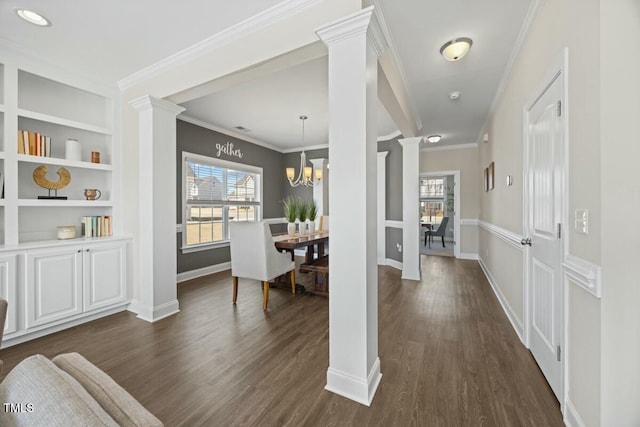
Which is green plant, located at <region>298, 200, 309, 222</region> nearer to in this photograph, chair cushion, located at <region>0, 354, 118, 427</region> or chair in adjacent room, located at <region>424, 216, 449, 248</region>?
chair cushion, located at <region>0, 354, 118, 427</region>

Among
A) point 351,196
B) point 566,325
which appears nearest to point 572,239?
point 566,325

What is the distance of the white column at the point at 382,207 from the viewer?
523cm

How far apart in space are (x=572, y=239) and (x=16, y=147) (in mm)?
4229

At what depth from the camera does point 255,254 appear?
301 centimetres

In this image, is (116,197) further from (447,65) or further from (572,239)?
(572,239)

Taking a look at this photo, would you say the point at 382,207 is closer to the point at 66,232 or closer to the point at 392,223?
the point at 392,223

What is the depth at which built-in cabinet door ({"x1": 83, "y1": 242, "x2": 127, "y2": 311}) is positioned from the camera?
8.72ft

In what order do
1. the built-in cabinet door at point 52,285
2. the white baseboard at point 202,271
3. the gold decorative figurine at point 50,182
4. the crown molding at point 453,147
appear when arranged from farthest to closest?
the crown molding at point 453,147 → the white baseboard at point 202,271 → the gold decorative figurine at point 50,182 → the built-in cabinet door at point 52,285

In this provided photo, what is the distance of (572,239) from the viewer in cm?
139

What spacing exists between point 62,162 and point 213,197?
2.29 m

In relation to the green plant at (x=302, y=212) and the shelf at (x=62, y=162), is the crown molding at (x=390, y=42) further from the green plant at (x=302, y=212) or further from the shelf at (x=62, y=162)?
the shelf at (x=62, y=162)

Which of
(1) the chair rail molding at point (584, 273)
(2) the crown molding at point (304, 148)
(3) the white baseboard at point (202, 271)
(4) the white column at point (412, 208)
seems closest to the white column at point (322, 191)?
(2) the crown molding at point (304, 148)

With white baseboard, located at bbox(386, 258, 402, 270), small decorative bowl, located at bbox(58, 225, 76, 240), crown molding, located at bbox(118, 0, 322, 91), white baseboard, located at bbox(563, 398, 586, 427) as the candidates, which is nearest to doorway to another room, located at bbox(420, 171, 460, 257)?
white baseboard, located at bbox(386, 258, 402, 270)

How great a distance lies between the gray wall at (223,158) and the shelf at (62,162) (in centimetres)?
126
